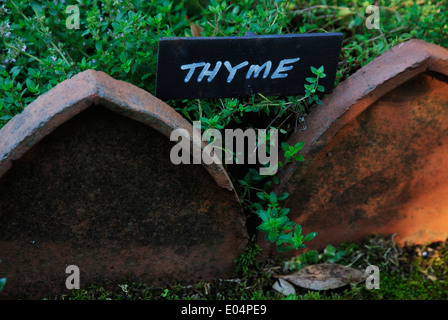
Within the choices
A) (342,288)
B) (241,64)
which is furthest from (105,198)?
(342,288)

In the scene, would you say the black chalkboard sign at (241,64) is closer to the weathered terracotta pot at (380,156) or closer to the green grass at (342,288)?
the weathered terracotta pot at (380,156)

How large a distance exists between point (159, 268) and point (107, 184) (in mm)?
481

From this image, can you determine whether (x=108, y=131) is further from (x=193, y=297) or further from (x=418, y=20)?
(x=418, y=20)

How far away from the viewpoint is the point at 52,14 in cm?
203

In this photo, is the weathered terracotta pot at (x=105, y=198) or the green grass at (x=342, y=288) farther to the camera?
the green grass at (x=342, y=288)

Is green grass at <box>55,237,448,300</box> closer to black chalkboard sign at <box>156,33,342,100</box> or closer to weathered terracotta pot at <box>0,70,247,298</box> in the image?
weathered terracotta pot at <box>0,70,247,298</box>

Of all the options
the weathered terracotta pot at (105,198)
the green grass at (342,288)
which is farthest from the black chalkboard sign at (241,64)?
the green grass at (342,288)

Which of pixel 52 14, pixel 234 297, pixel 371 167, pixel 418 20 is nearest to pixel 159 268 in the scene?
pixel 234 297

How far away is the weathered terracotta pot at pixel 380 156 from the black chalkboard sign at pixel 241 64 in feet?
0.65

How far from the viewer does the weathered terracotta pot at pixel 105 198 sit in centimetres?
152

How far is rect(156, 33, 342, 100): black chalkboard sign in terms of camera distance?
162 cm

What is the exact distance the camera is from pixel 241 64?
170cm

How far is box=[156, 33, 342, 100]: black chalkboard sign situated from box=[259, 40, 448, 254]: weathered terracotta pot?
0.65 ft

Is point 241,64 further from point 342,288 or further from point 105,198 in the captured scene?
point 342,288
